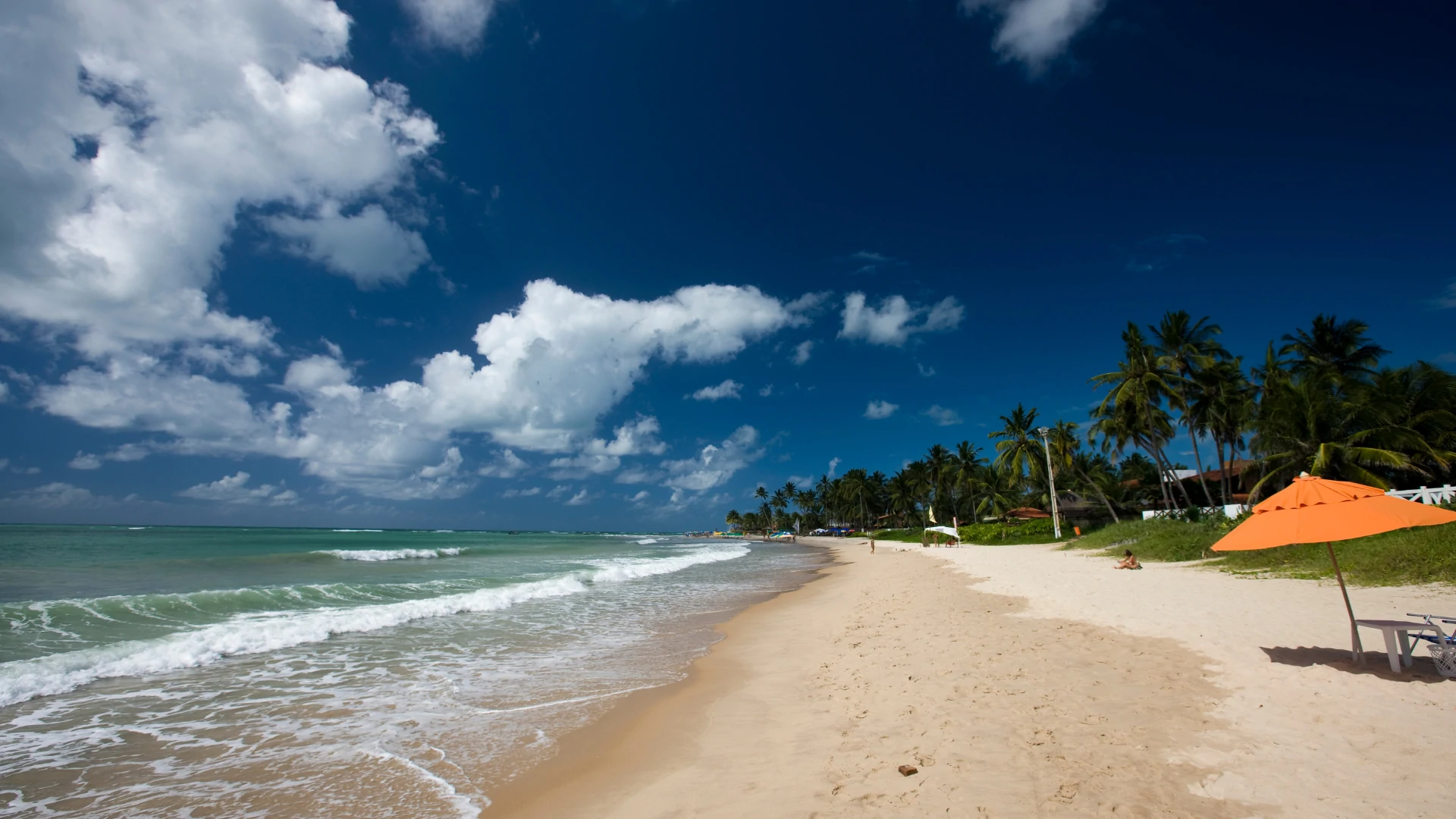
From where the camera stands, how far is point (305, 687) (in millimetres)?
7871

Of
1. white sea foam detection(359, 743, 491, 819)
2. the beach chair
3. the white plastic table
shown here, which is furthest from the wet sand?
the beach chair

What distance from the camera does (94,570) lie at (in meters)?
22.7

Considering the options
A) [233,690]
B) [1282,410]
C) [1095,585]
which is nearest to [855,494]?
[1282,410]

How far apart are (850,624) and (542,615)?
7304 mm

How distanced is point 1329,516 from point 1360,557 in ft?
29.7

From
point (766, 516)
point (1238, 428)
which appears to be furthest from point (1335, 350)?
point (766, 516)

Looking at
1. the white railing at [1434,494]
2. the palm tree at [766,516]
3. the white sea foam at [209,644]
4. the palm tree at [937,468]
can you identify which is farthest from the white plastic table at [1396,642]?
the palm tree at [766,516]

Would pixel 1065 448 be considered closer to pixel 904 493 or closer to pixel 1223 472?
pixel 1223 472

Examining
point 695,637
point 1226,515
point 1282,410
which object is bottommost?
point 695,637

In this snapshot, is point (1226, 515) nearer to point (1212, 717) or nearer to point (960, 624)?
point (960, 624)

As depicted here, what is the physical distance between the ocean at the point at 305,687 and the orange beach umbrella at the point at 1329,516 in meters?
7.09

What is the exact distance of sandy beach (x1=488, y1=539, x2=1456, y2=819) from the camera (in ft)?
12.6

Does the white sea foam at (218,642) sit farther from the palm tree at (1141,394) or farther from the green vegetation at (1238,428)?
the palm tree at (1141,394)

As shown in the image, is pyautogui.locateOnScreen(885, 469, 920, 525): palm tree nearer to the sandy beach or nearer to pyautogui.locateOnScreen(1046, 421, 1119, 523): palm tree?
pyautogui.locateOnScreen(1046, 421, 1119, 523): palm tree
